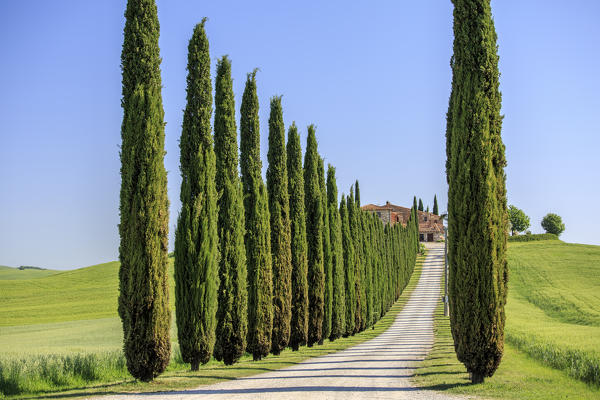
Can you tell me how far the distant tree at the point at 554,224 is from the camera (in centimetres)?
13425

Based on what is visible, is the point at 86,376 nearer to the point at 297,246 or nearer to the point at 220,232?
the point at 220,232

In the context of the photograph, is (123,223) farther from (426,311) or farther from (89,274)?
(89,274)

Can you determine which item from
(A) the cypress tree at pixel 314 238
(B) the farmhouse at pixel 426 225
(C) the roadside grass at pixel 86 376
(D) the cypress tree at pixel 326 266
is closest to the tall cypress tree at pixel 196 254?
(C) the roadside grass at pixel 86 376

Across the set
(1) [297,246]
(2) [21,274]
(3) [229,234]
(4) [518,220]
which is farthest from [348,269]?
(4) [518,220]

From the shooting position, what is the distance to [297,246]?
22.9 meters

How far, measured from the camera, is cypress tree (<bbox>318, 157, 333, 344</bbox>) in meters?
26.0

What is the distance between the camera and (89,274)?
6200cm

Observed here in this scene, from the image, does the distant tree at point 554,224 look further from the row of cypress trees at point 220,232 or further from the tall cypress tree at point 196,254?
the tall cypress tree at point 196,254

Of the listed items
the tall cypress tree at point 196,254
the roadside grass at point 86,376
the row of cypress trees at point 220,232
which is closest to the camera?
the roadside grass at point 86,376

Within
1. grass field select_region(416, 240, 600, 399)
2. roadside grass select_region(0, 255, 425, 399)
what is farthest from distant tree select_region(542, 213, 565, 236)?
roadside grass select_region(0, 255, 425, 399)

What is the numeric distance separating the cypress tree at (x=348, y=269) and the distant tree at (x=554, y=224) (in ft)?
391

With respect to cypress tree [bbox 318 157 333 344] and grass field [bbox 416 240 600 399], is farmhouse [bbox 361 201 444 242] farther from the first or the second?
cypress tree [bbox 318 157 333 344]

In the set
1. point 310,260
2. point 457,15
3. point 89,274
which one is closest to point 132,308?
point 457,15

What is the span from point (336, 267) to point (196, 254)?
49.3 feet
